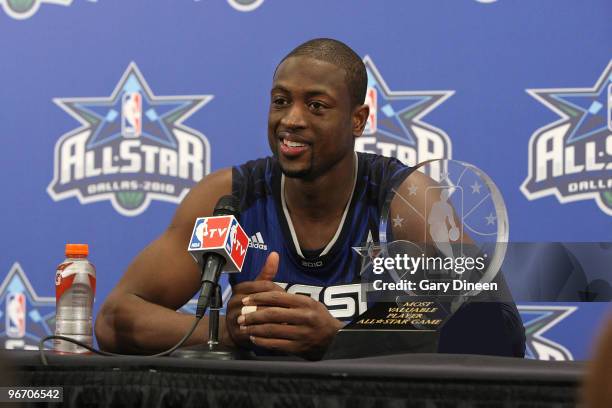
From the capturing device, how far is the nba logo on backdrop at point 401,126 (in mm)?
2379

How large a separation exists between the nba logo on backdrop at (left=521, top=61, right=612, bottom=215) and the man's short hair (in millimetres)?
616

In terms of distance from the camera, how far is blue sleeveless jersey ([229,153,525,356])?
73.3 inches

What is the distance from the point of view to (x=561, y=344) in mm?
2277

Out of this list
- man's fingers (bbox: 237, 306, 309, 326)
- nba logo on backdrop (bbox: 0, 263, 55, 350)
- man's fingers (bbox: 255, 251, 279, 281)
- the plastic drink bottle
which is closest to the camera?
man's fingers (bbox: 237, 306, 309, 326)

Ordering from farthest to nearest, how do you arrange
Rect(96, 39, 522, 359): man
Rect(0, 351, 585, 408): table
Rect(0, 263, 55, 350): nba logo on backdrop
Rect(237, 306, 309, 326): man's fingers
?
Rect(0, 263, 55, 350): nba logo on backdrop
Rect(96, 39, 522, 359): man
Rect(237, 306, 309, 326): man's fingers
Rect(0, 351, 585, 408): table

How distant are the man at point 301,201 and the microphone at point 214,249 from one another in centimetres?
48

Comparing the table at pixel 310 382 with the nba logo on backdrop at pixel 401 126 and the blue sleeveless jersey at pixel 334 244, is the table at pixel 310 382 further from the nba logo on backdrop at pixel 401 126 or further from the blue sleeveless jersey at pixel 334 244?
the nba logo on backdrop at pixel 401 126

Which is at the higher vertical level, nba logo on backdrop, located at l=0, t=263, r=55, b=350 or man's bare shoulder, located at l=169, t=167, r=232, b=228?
man's bare shoulder, located at l=169, t=167, r=232, b=228

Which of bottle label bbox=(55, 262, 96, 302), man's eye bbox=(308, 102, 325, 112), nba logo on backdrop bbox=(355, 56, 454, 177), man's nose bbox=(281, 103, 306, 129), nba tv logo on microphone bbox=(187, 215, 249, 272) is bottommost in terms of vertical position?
bottle label bbox=(55, 262, 96, 302)

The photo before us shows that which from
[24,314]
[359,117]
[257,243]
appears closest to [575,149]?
[359,117]

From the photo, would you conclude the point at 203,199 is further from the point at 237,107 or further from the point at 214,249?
the point at 214,249

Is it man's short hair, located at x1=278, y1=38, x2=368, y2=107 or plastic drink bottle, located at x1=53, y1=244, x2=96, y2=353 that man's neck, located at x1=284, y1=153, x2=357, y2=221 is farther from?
plastic drink bottle, located at x1=53, y1=244, x2=96, y2=353

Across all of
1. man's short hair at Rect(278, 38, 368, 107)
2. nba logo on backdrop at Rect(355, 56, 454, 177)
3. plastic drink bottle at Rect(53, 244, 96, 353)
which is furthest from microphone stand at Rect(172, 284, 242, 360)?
nba logo on backdrop at Rect(355, 56, 454, 177)

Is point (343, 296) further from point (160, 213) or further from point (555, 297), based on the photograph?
point (160, 213)
